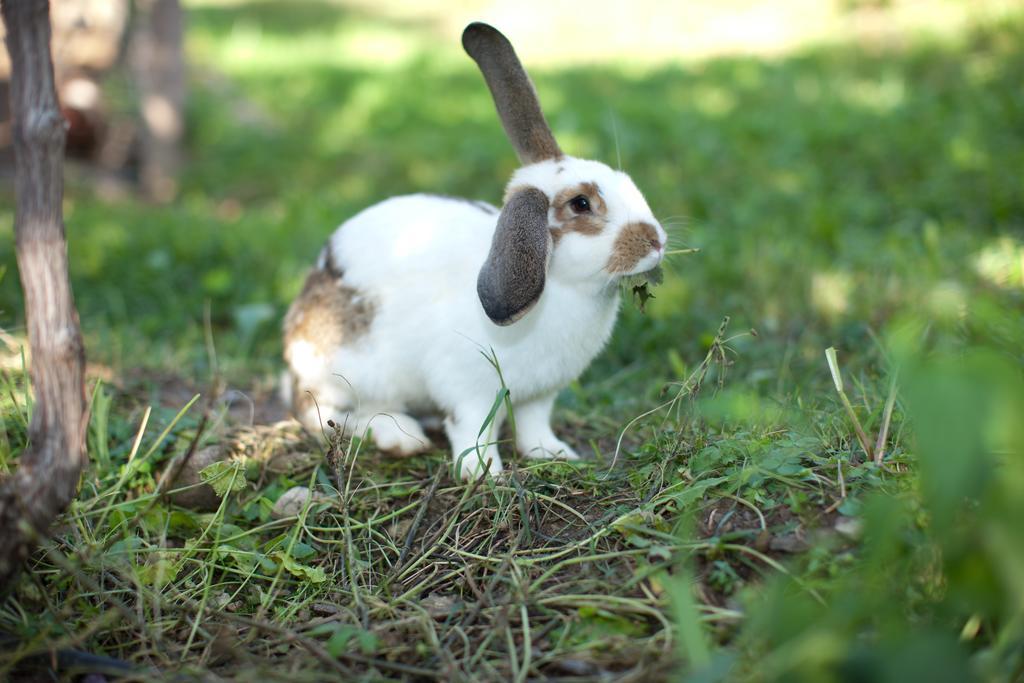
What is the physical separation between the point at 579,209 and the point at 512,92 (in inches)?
16.4

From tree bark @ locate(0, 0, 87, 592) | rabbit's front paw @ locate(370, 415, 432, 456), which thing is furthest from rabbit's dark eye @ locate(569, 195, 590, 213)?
tree bark @ locate(0, 0, 87, 592)

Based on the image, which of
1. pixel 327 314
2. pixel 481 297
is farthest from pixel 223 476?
pixel 481 297

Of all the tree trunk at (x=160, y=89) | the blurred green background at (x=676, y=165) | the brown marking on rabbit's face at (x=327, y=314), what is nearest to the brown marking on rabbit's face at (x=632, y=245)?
the blurred green background at (x=676, y=165)

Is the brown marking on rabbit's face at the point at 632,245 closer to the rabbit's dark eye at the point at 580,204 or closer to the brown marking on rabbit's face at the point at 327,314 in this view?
the rabbit's dark eye at the point at 580,204

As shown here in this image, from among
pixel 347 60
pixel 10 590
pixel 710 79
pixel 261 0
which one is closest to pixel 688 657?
pixel 10 590

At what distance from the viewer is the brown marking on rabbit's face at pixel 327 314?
9.43ft

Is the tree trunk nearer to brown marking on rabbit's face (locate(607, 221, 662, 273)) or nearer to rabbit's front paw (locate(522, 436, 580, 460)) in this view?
rabbit's front paw (locate(522, 436, 580, 460))

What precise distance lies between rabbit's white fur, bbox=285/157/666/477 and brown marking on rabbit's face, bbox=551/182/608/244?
0.6 inches

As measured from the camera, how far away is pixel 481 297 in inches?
93.1

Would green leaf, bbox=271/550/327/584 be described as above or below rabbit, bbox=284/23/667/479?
below

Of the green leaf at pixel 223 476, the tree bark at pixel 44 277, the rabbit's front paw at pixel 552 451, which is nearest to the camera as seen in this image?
the tree bark at pixel 44 277

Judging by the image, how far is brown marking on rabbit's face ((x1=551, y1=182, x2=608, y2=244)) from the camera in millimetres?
2562

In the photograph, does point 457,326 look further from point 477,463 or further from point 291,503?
point 291,503

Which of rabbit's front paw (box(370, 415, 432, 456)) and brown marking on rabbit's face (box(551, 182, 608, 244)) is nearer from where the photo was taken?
brown marking on rabbit's face (box(551, 182, 608, 244))
